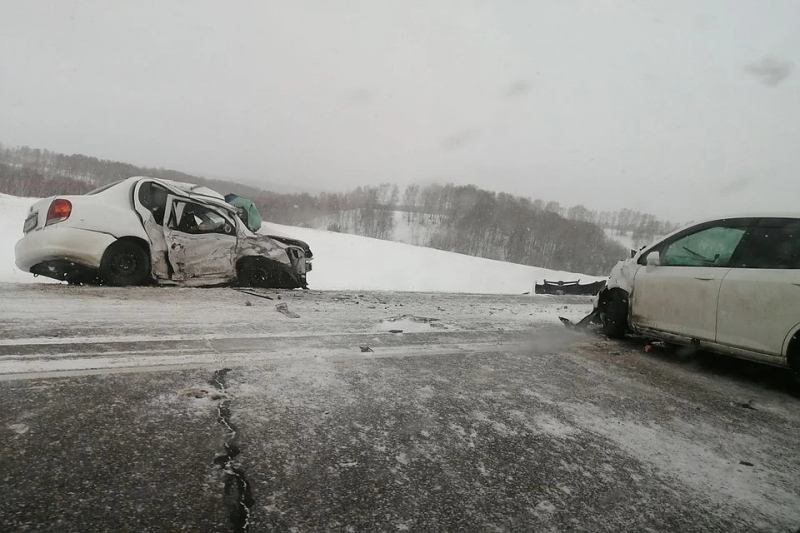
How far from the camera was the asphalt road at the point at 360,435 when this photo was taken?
159 centimetres

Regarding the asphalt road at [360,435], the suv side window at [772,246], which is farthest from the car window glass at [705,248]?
the asphalt road at [360,435]

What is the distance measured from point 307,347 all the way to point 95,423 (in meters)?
1.80

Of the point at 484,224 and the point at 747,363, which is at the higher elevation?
the point at 484,224

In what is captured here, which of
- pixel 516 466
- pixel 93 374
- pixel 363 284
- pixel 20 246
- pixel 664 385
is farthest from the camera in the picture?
pixel 363 284

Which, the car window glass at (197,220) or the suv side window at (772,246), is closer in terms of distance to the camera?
the suv side window at (772,246)

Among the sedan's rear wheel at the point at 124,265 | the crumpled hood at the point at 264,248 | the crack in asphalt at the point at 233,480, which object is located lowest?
the crack in asphalt at the point at 233,480

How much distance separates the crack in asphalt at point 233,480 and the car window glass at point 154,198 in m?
5.08

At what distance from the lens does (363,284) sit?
22.8 metres

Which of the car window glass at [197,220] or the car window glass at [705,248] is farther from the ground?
the car window glass at [705,248]

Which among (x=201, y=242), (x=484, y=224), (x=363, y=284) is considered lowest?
(x=363, y=284)

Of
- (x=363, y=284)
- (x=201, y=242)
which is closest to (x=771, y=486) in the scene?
(x=201, y=242)

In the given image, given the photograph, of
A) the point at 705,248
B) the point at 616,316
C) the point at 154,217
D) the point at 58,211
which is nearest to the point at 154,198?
the point at 154,217

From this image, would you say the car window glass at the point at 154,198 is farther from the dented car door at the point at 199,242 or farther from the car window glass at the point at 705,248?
the car window glass at the point at 705,248

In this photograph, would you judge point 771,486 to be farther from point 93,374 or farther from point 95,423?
point 93,374
